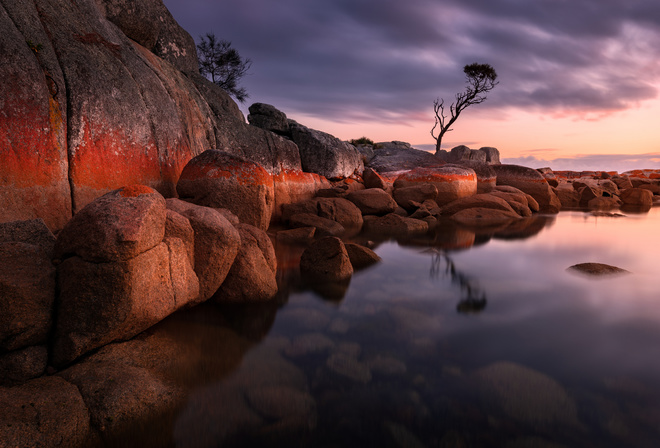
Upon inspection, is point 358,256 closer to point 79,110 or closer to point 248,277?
point 248,277

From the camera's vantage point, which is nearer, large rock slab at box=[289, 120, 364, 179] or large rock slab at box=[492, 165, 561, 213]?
large rock slab at box=[289, 120, 364, 179]

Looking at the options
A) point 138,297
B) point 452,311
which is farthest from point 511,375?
point 138,297

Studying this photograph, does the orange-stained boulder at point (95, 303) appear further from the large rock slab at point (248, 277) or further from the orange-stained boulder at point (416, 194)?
the orange-stained boulder at point (416, 194)

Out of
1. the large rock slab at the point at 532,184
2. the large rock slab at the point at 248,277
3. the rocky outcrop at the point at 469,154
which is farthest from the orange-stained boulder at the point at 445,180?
the large rock slab at the point at 248,277

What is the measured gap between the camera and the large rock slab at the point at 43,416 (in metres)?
1.63

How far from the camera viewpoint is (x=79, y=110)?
3.97 m

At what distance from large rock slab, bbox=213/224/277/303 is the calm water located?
153mm

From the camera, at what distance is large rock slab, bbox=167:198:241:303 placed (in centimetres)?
318

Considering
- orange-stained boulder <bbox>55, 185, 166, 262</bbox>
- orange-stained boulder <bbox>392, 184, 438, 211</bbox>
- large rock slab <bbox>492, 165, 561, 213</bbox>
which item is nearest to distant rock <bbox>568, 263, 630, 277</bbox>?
orange-stained boulder <bbox>55, 185, 166, 262</bbox>

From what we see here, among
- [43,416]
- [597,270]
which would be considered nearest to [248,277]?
[43,416]

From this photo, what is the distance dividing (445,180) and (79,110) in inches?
411

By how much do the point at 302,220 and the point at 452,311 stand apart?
14.6 ft

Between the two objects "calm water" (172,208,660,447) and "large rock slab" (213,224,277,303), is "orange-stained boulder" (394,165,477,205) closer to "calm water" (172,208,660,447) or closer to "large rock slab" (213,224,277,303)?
"calm water" (172,208,660,447)

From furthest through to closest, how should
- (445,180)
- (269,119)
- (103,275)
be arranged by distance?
(445,180) → (269,119) → (103,275)
